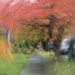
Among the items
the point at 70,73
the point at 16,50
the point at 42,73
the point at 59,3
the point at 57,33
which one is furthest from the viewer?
the point at 16,50

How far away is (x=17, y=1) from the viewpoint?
26.8 ft

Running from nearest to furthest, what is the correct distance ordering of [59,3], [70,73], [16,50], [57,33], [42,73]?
[70,73] → [59,3] → [42,73] → [57,33] → [16,50]

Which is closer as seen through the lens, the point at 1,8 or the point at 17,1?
the point at 17,1

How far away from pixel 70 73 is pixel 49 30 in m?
4.37

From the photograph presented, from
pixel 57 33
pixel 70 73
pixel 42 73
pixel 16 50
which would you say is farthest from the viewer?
pixel 16 50

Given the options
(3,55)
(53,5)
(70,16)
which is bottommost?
(3,55)

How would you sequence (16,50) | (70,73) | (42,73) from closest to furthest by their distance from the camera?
(70,73), (42,73), (16,50)

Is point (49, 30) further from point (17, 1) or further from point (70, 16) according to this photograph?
point (17, 1)

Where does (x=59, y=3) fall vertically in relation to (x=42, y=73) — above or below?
A: above

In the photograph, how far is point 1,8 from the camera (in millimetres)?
8758

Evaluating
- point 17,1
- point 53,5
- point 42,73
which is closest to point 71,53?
point 42,73

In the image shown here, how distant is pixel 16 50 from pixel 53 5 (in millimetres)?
13711

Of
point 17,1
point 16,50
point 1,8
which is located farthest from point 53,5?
point 16,50

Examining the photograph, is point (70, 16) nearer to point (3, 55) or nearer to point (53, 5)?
point (53, 5)
